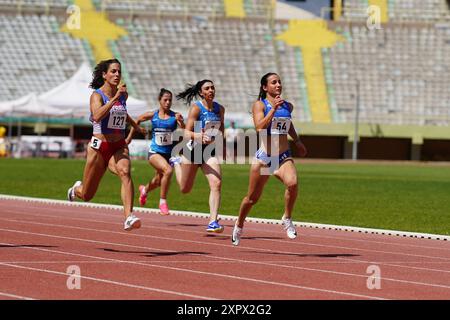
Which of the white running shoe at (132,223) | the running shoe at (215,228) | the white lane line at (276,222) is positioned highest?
the white running shoe at (132,223)

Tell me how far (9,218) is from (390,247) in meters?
6.20

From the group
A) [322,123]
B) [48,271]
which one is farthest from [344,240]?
[322,123]

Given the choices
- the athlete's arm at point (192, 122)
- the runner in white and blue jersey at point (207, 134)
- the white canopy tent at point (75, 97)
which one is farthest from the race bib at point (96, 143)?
the white canopy tent at point (75, 97)

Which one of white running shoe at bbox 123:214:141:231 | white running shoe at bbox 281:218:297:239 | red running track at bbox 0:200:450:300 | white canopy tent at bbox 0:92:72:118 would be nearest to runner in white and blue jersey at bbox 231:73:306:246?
white running shoe at bbox 281:218:297:239

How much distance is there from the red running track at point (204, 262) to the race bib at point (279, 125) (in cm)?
142

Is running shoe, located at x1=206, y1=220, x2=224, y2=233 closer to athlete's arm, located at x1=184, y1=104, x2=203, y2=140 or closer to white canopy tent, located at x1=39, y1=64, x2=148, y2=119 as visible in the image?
athlete's arm, located at x1=184, y1=104, x2=203, y2=140

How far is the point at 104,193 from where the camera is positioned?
28844 millimetres

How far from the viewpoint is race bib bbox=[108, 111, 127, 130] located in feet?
47.0

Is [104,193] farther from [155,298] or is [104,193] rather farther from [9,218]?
[155,298]

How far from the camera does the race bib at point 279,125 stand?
1462cm

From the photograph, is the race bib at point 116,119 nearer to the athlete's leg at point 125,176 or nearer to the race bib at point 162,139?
the athlete's leg at point 125,176

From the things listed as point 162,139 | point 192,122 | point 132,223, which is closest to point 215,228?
point 192,122

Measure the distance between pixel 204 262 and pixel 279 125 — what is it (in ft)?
8.54

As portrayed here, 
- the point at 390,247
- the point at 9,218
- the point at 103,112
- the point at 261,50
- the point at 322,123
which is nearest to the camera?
the point at 103,112
